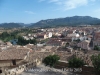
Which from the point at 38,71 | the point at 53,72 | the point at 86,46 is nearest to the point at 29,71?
the point at 38,71

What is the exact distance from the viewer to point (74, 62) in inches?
553

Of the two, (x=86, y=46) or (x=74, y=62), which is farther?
(x=86, y=46)

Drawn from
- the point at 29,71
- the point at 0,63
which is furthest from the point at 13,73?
the point at 0,63

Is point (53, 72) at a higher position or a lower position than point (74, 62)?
lower

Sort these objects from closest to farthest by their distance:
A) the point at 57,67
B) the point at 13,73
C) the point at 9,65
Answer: the point at 13,73
the point at 57,67
the point at 9,65

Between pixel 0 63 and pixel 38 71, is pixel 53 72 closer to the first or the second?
pixel 38 71

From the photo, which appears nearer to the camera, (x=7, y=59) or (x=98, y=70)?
(x=98, y=70)

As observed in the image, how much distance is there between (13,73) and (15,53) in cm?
711

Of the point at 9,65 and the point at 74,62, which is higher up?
the point at 74,62

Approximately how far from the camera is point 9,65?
61.5ft

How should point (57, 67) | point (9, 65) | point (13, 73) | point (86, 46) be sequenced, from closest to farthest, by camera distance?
point (13, 73) < point (57, 67) < point (9, 65) < point (86, 46)

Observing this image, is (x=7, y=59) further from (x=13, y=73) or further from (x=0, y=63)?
(x=13, y=73)

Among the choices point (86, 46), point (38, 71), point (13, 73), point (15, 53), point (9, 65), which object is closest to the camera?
point (13, 73)

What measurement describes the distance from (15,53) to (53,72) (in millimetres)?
7861
